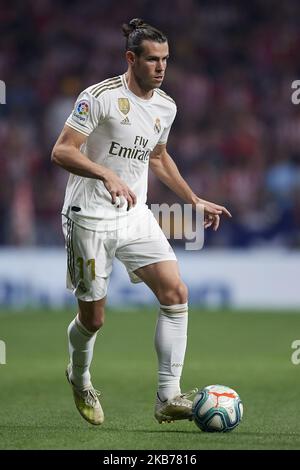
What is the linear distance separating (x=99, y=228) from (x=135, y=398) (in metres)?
1.83

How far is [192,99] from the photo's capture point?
1800 centimetres

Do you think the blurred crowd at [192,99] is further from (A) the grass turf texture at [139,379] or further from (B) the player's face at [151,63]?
(B) the player's face at [151,63]

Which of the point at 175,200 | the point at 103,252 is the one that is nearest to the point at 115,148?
the point at 103,252

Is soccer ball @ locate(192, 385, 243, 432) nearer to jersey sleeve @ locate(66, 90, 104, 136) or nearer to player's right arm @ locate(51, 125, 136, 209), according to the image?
player's right arm @ locate(51, 125, 136, 209)

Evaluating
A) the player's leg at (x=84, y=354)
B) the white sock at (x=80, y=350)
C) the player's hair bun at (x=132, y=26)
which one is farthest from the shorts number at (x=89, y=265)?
the player's hair bun at (x=132, y=26)

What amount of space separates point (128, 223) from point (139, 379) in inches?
111

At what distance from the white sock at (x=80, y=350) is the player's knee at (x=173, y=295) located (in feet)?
1.74

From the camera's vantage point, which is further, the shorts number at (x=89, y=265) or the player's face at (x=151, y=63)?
the shorts number at (x=89, y=265)

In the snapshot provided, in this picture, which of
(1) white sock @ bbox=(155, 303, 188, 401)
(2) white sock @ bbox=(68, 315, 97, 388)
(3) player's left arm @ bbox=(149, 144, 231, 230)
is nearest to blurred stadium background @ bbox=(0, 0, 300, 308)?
(3) player's left arm @ bbox=(149, 144, 231, 230)

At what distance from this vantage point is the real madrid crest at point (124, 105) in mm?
6355

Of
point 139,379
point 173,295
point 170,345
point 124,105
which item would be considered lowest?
point 139,379

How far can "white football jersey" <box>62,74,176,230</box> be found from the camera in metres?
6.34

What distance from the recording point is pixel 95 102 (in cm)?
622

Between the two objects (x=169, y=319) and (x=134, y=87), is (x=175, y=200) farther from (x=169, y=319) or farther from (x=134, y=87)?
(x=169, y=319)
